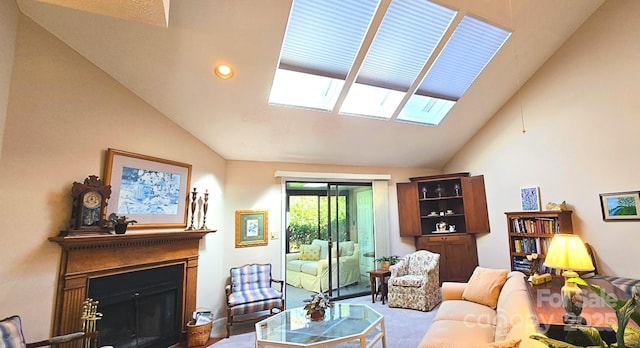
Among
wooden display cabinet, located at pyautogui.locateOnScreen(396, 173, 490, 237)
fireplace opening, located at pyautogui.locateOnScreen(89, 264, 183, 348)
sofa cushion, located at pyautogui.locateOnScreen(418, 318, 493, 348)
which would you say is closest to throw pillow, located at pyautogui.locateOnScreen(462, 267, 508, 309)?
sofa cushion, located at pyautogui.locateOnScreen(418, 318, 493, 348)

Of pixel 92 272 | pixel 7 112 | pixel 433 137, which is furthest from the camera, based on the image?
pixel 433 137

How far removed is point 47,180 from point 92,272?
89cm

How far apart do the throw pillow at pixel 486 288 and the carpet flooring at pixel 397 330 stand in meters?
0.77

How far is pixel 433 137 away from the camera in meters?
5.08

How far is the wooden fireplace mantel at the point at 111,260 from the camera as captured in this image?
2.38 metres

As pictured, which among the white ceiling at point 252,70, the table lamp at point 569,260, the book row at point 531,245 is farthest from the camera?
the book row at point 531,245

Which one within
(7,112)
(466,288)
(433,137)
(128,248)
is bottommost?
(466,288)

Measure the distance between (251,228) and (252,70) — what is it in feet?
8.04

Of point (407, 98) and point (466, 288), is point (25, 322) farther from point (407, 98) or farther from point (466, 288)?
point (407, 98)

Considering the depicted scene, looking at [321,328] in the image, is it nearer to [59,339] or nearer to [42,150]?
[59,339]

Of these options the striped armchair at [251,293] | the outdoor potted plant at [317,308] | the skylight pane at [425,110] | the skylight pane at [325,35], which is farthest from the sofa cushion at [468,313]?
the skylight pane at [325,35]

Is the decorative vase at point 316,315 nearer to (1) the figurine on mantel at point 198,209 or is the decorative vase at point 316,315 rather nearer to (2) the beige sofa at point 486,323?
(2) the beige sofa at point 486,323

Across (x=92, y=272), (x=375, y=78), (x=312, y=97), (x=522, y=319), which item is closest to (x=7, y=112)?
(x=92, y=272)

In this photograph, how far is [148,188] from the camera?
318cm
